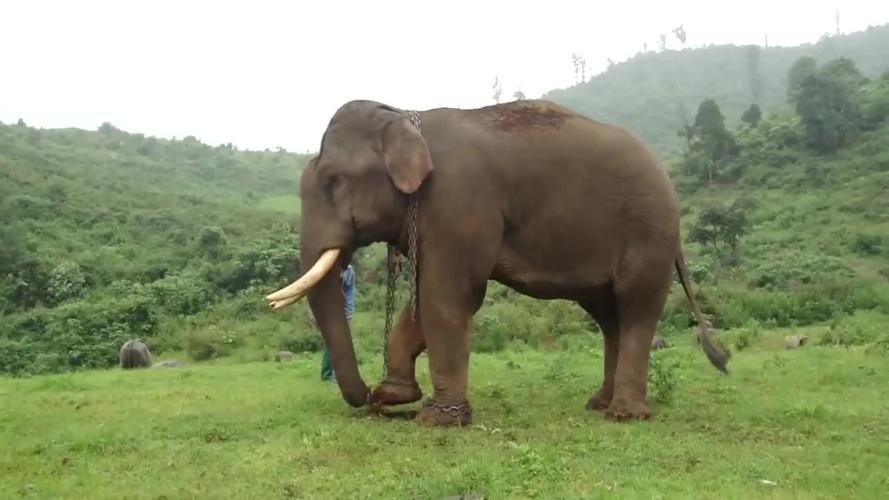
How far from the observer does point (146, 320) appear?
22.4m

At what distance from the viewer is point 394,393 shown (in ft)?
26.9

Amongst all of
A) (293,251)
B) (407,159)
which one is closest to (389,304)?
(407,159)

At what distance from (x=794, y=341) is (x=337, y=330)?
987 cm

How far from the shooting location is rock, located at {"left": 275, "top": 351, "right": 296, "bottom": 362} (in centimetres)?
1672

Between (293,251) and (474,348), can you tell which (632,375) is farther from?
(293,251)

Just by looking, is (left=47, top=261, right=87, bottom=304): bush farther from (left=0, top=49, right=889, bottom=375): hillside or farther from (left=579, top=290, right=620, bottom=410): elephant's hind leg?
(left=579, top=290, right=620, bottom=410): elephant's hind leg

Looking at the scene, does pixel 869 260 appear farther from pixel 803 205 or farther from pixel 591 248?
pixel 591 248

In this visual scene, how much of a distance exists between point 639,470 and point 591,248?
9.08 feet

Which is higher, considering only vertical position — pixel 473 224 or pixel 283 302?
pixel 473 224

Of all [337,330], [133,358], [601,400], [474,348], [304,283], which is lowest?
[474,348]

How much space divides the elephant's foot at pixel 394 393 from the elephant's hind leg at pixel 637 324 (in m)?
1.71

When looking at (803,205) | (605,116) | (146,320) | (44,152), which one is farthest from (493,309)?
(605,116)

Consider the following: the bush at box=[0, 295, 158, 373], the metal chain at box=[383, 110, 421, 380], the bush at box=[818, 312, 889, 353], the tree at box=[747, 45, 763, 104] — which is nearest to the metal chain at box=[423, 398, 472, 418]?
the metal chain at box=[383, 110, 421, 380]

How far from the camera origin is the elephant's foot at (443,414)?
766cm
